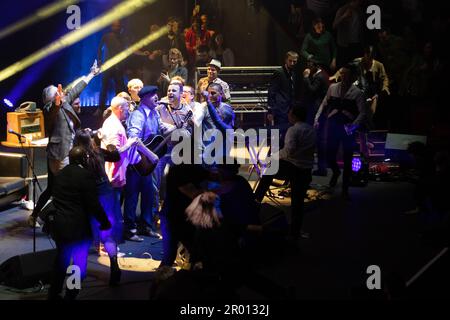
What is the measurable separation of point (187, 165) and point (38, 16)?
371 inches

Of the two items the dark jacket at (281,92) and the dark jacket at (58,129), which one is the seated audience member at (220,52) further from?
the dark jacket at (58,129)

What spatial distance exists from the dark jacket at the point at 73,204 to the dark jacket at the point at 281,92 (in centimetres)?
633

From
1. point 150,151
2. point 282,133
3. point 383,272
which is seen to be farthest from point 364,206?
point 150,151

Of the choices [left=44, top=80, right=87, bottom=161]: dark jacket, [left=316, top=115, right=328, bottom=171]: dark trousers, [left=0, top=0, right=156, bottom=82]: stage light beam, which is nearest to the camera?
[left=44, top=80, right=87, bottom=161]: dark jacket

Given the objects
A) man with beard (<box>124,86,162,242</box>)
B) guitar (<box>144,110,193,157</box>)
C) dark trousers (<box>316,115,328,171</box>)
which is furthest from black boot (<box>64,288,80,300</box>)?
dark trousers (<box>316,115,328,171</box>)

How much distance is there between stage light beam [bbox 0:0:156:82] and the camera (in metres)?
14.7

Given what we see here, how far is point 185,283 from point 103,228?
1.34 meters

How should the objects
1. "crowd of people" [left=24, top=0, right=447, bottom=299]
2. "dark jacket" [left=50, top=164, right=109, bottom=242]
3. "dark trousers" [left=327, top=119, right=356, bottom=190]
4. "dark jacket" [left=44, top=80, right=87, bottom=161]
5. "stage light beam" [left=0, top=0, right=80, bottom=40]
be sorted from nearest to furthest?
"crowd of people" [left=24, top=0, right=447, bottom=299]
"dark jacket" [left=50, top=164, right=109, bottom=242]
"dark jacket" [left=44, top=80, right=87, bottom=161]
"dark trousers" [left=327, top=119, right=356, bottom=190]
"stage light beam" [left=0, top=0, right=80, bottom=40]

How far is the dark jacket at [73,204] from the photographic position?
19.6ft

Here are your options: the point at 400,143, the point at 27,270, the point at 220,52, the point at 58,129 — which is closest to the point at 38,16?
the point at 220,52

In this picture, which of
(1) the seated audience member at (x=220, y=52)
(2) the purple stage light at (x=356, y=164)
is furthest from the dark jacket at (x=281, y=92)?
(1) the seated audience member at (x=220, y=52)

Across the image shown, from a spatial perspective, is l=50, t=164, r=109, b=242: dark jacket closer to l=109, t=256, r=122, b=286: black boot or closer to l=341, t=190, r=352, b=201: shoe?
l=109, t=256, r=122, b=286: black boot

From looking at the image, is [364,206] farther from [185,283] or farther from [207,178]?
[185,283]

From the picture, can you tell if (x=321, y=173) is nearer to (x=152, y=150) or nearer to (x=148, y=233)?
(x=148, y=233)
